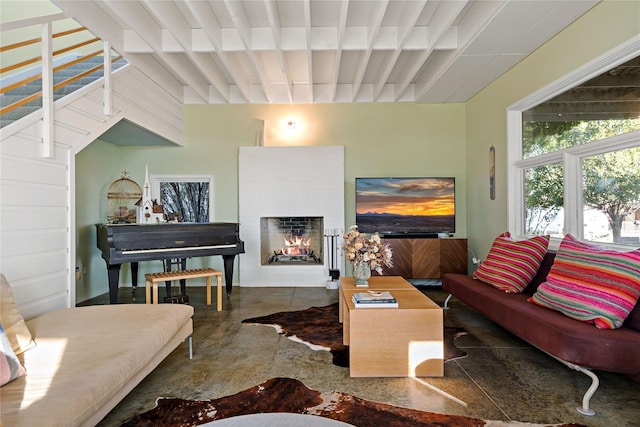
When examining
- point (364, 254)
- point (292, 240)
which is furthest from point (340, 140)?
point (364, 254)

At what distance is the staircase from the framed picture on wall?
6.58 feet

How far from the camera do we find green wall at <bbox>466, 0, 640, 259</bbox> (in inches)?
103

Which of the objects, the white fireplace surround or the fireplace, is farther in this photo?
the fireplace

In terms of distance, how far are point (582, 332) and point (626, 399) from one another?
55cm

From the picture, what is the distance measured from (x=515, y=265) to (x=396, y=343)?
157cm

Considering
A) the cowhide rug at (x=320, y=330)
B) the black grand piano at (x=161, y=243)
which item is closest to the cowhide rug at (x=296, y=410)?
the cowhide rug at (x=320, y=330)

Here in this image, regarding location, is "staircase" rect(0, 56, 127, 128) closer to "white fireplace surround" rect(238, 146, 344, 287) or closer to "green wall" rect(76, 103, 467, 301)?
"green wall" rect(76, 103, 467, 301)

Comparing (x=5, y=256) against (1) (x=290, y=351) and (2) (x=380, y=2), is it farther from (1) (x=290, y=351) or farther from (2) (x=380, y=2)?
(2) (x=380, y=2)

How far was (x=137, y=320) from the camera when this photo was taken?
224 cm

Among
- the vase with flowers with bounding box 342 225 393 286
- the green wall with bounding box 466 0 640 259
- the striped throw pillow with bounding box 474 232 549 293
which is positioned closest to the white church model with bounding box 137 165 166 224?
the vase with flowers with bounding box 342 225 393 286

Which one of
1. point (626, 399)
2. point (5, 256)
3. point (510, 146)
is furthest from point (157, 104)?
point (626, 399)

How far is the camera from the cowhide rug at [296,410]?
1.81 m

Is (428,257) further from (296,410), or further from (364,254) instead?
(296,410)

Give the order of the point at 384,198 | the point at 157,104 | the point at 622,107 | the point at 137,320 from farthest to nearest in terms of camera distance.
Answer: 1. the point at 384,198
2. the point at 157,104
3. the point at 622,107
4. the point at 137,320
